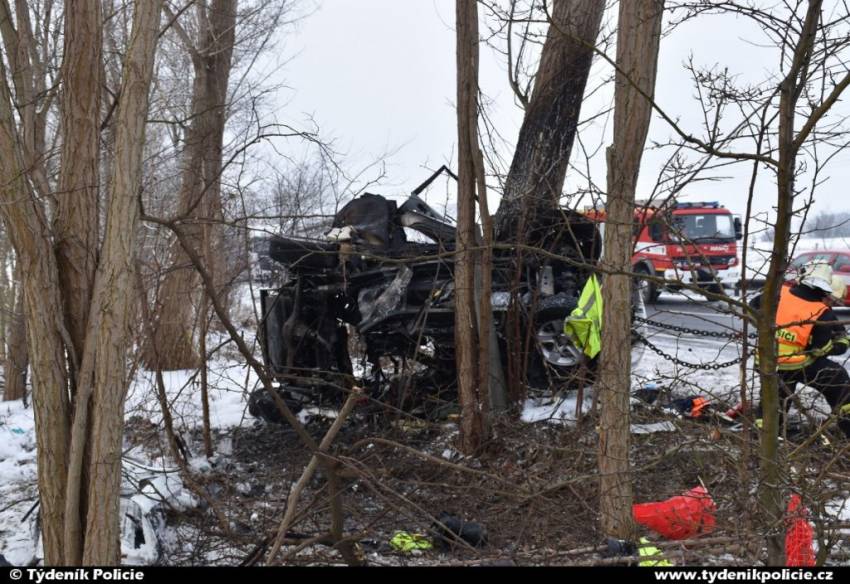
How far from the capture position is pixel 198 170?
7359mm

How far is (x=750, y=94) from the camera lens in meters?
3.35

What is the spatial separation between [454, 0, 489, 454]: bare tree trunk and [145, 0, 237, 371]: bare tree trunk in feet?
7.14

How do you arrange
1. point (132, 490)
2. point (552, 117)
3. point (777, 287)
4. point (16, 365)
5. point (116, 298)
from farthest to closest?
1. point (16, 365)
2. point (552, 117)
3. point (132, 490)
4. point (116, 298)
5. point (777, 287)

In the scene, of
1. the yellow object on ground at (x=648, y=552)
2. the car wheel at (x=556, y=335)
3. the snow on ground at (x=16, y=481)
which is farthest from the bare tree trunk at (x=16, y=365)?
the yellow object on ground at (x=648, y=552)

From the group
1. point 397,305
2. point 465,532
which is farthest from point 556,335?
point 465,532

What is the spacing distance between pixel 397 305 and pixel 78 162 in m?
3.77

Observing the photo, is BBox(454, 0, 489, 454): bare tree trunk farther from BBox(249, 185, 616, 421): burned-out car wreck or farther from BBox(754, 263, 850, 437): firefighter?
BBox(754, 263, 850, 437): firefighter

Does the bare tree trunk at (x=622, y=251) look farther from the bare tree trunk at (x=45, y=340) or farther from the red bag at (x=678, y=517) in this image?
the bare tree trunk at (x=45, y=340)

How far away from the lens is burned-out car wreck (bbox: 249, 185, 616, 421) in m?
7.98

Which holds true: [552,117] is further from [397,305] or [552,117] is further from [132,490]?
[132,490]

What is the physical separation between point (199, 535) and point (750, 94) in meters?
4.23

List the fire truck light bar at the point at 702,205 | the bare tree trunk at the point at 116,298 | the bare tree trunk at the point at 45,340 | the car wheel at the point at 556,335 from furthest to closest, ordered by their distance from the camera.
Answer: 1. the fire truck light bar at the point at 702,205
2. the car wheel at the point at 556,335
3. the bare tree trunk at the point at 45,340
4. the bare tree trunk at the point at 116,298

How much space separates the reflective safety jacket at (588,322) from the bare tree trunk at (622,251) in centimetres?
231

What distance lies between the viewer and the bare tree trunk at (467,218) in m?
7.29
